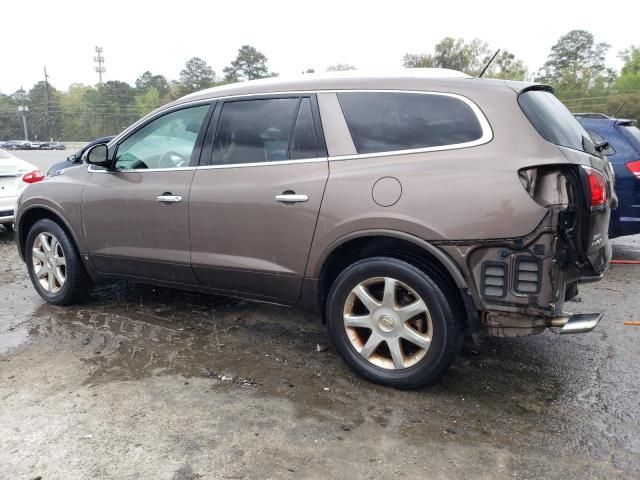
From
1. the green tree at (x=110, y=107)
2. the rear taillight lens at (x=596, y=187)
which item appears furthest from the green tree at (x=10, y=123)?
the rear taillight lens at (x=596, y=187)

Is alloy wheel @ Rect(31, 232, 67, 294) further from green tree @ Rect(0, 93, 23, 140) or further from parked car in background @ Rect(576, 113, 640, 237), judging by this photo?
green tree @ Rect(0, 93, 23, 140)

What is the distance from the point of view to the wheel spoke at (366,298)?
312 centimetres

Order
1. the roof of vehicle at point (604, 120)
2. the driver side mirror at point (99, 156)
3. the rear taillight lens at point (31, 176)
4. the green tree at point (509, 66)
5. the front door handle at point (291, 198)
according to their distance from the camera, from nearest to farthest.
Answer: the front door handle at point (291, 198), the driver side mirror at point (99, 156), the roof of vehicle at point (604, 120), the rear taillight lens at point (31, 176), the green tree at point (509, 66)

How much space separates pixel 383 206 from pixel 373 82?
0.82m

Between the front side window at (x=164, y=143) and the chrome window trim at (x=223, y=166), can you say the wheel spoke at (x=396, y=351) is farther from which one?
the front side window at (x=164, y=143)

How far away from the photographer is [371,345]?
3.17 m

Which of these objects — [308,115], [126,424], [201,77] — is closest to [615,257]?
[308,115]

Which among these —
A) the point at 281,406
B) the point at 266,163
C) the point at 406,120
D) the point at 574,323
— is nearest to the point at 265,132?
the point at 266,163

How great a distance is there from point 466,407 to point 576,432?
565mm

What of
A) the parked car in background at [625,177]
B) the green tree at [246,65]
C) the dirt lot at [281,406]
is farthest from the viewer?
the green tree at [246,65]

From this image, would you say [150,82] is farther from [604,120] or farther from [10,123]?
[604,120]

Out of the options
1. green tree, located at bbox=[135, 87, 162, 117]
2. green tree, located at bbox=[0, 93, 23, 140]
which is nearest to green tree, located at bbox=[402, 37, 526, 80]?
green tree, located at bbox=[135, 87, 162, 117]

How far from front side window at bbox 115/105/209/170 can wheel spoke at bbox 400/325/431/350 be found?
2.03 metres

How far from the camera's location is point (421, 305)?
9.81ft
